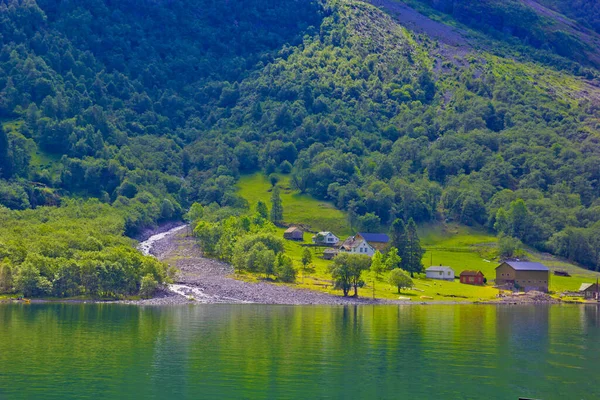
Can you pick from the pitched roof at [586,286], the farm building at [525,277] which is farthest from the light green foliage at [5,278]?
the pitched roof at [586,286]

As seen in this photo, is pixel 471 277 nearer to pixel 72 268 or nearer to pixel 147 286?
pixel 147 286

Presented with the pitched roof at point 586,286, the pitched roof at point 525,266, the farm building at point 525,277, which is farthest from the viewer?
the pitched roof at point 525,266

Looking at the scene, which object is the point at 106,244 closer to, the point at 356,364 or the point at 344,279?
the point at 344,279

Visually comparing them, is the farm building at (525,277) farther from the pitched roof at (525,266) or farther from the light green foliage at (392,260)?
the light green foliage at (392,260)

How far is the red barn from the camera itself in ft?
626

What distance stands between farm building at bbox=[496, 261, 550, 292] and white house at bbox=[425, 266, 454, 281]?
1151cm

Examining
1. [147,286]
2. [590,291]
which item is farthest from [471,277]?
[147,286]

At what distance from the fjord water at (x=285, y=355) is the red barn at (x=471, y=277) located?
196 feet

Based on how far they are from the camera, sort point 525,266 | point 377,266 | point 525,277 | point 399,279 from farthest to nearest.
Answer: point 525,266 → point 525,277 → point 377,266 → point 399,279

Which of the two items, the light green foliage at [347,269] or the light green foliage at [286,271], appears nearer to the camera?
the light green foliage at [347,269]

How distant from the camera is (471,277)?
629 feet

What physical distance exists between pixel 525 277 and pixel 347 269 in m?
55.5

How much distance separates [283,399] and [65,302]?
79939mm

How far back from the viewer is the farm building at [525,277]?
19088 cm
